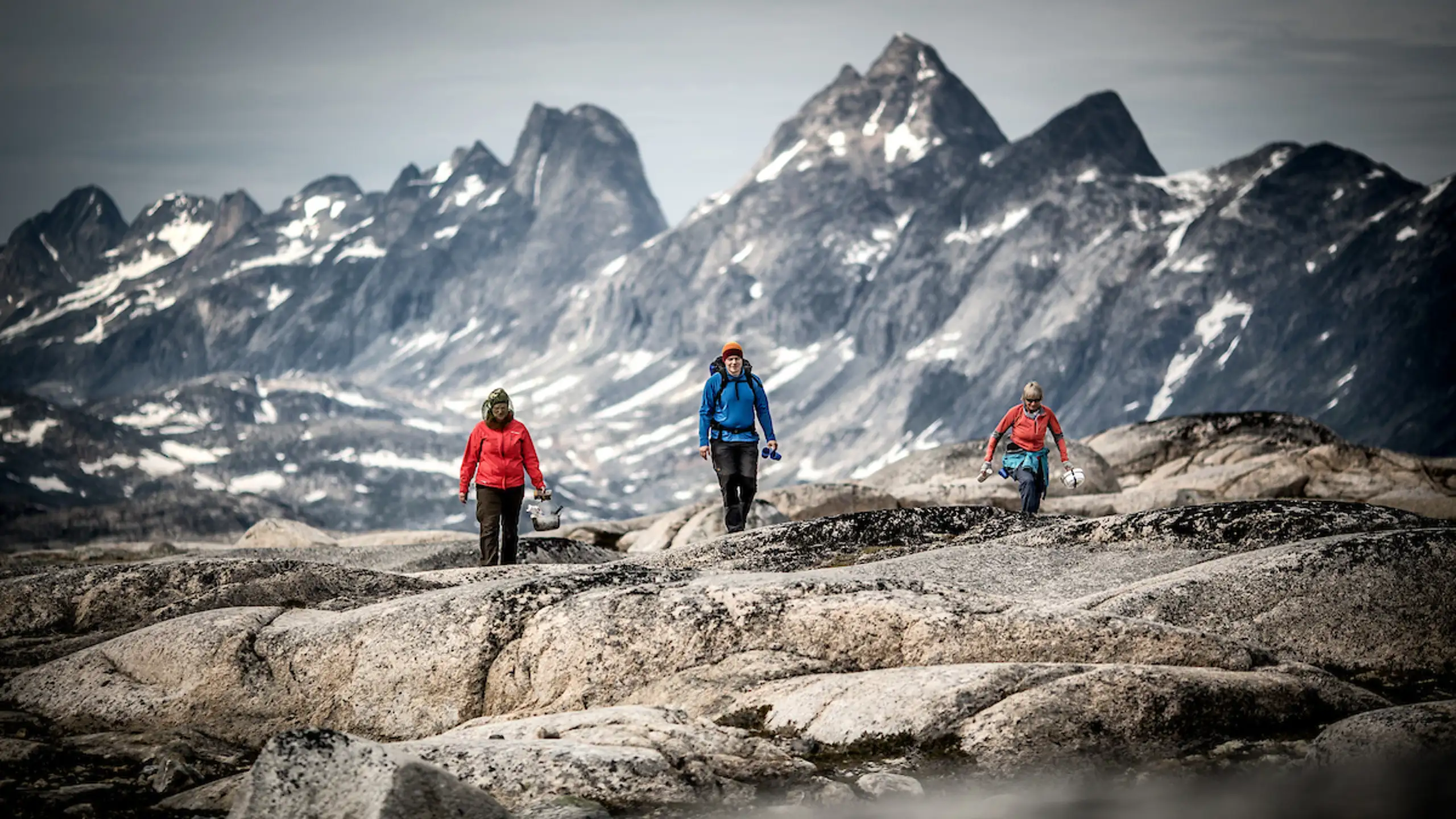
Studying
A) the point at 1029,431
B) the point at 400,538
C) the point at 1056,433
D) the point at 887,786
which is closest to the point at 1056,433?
the point at 1056,433

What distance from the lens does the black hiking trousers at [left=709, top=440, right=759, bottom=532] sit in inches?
1264

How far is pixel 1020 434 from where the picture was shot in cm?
3466

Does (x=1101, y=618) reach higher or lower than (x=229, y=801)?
higher

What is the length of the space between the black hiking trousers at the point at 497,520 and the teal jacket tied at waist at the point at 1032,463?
11.7m

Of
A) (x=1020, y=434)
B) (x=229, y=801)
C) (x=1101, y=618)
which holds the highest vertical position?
(x=1020, y=434)

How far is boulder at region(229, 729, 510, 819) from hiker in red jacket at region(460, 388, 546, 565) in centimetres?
1427

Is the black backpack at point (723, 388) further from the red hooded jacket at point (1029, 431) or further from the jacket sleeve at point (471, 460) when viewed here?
the red hooded jacket at point (1029, 431)

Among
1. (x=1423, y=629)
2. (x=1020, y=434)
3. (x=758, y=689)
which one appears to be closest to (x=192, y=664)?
(x=758, y=689)

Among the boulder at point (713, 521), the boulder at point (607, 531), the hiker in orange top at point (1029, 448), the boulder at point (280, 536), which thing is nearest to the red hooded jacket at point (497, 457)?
the boulder at point (713, 521)

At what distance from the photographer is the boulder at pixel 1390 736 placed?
1484cm

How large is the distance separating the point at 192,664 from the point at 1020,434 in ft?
64.6

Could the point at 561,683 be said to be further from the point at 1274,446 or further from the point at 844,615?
the point at 1274,446

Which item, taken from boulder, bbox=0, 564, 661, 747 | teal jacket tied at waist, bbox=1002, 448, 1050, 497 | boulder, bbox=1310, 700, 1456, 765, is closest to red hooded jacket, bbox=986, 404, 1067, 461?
teal jacket tied at waist, bbox=1002, 448, 1050, 497

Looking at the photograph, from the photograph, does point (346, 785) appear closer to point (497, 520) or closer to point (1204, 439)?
point (497, 520)
